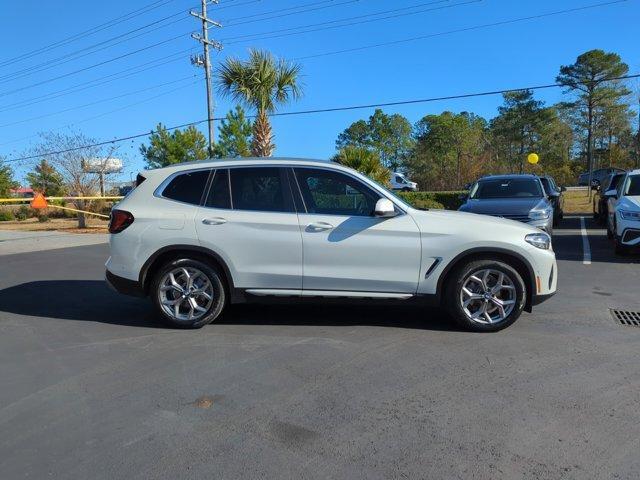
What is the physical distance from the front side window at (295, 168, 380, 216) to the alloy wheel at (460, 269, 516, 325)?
1269 millimetres

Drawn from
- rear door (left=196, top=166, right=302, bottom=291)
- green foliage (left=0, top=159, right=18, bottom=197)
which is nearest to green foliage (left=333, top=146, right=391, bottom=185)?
rear door (left=196, top=166, right=302, bottom=291)

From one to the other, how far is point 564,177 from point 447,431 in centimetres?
5548

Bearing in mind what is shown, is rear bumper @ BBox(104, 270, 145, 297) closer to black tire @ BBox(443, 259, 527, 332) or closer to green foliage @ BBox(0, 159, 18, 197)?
black tire @ BBox(443, 259, 527, 332)

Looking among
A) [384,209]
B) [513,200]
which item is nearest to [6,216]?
[513,200]

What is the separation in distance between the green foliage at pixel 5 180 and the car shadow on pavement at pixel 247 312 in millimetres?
42811

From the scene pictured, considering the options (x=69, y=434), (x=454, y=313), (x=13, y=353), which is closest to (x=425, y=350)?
(x=454, y=313)

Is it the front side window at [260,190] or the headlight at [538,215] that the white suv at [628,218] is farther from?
the front side window at [260,190]

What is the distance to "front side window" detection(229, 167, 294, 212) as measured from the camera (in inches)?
225

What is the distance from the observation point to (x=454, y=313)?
5496mm

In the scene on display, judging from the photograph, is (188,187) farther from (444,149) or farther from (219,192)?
(444,149)

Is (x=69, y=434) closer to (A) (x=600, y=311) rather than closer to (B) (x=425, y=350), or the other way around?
(B) (x=425, y=350)

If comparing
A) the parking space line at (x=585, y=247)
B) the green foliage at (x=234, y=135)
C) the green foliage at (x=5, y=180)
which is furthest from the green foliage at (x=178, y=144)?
the parking space line at (x=585, y=247)

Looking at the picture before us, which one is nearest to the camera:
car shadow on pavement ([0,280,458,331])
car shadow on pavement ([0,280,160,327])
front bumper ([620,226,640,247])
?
car shadow on pavement ([0,280,458,331])

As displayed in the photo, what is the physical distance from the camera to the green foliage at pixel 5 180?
44594 mm
